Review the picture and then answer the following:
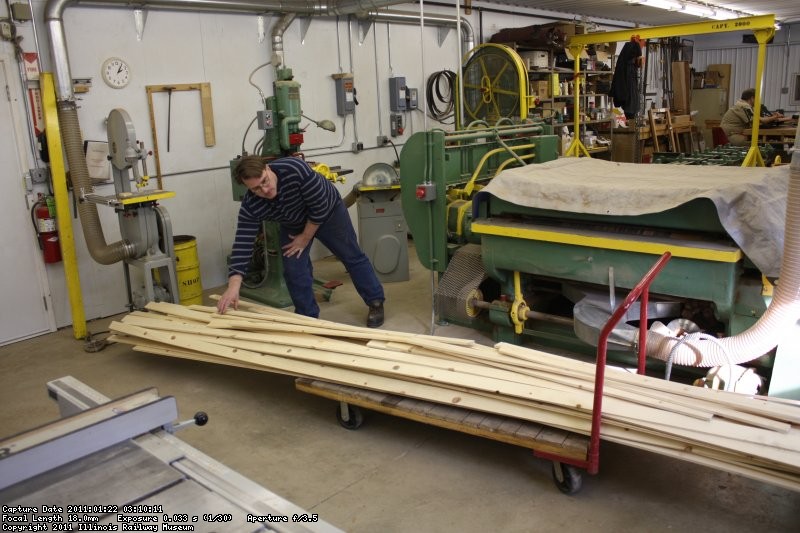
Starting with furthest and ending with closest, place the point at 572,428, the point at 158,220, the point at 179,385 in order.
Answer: the point at 158,220 < the point at 179,385 < the point at 572,428

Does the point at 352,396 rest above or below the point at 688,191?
below

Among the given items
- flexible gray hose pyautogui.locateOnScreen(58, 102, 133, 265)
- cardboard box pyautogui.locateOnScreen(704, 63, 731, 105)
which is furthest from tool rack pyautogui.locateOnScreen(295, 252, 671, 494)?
cardboard box pyautogui.locateOnScreen(704, 63, 731, 105)

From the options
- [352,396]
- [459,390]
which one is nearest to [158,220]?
[352,396]

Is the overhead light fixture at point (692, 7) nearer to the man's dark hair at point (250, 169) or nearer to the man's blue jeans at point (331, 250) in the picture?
the man's blue jeans at point (331, 250)

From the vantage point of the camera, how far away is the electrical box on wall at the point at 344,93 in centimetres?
652

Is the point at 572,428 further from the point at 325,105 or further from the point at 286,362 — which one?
the point at 325,105

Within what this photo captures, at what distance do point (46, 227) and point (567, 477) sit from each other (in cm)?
387

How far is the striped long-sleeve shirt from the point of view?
3.86m

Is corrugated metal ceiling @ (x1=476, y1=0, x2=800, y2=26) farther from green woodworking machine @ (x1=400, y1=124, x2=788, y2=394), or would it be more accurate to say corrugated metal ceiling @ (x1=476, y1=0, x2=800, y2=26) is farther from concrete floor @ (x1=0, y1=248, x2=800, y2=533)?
concrete floor @ (x1=0, y1=248, x2=800, y2=533)

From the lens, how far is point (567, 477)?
2.64 meters

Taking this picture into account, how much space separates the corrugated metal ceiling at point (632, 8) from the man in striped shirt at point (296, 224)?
532 cm

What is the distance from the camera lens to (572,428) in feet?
8.37

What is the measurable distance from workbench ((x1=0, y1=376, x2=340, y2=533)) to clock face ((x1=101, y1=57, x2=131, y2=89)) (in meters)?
3.82

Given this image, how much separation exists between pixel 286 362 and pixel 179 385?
0.91 meters
